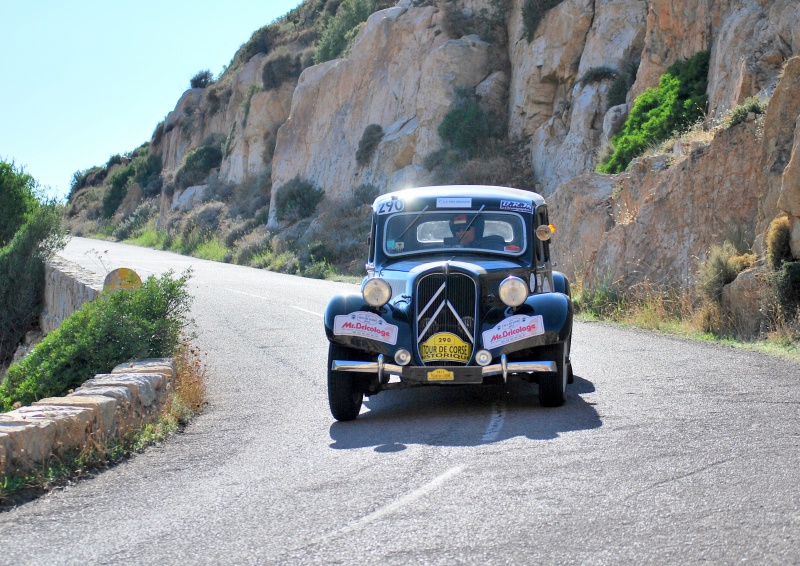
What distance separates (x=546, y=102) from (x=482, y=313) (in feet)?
88.6

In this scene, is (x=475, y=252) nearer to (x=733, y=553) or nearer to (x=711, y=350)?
(x=711, y=350)

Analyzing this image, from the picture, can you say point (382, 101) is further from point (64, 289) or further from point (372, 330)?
point (372, 330)

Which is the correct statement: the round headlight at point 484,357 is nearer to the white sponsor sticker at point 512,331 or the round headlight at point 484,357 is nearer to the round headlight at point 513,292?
the white sponsor sticker at point 512,331

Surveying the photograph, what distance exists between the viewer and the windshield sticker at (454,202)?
409 inches

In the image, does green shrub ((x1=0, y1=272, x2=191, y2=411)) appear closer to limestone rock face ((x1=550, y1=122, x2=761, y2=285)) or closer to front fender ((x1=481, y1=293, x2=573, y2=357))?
front fender ((x1=481, y1=293, x2=573, y2=357))

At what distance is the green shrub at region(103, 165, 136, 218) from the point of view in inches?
3233

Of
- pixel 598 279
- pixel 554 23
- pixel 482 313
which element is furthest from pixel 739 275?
pixel 554 23

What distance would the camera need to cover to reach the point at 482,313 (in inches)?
354

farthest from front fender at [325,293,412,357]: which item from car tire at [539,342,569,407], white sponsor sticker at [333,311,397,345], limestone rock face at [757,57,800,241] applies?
limestone rock face at [757,57,800,241]

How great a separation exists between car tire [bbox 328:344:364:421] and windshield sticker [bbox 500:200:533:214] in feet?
8.28

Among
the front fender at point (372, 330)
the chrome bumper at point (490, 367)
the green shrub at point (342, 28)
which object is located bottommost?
the chrome bumper at point (490, 367)

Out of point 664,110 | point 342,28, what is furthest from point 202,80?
point 664,110

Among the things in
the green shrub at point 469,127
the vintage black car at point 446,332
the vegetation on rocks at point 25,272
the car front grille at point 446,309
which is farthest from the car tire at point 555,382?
the green shrub at point 469,127

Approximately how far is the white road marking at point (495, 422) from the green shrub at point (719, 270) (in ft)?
22.6
